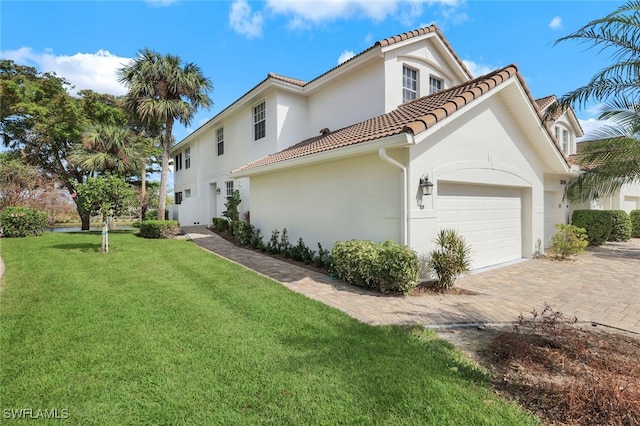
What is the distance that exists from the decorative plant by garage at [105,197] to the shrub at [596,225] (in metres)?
20.2

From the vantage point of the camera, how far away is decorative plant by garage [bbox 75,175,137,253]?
35.9 feet

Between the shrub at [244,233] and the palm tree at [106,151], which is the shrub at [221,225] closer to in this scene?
the shrub at [244,233]

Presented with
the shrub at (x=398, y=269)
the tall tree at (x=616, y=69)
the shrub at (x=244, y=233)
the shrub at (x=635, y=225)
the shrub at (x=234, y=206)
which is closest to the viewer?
the tall tree at (x=616, y=69)

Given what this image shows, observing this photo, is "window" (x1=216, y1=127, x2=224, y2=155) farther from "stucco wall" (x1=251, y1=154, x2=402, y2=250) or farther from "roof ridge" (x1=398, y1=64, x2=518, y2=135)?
"roof ridge" (x1=398, y1=64, x2=518, y2=135)

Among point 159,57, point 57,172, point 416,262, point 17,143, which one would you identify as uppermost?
point 159,57

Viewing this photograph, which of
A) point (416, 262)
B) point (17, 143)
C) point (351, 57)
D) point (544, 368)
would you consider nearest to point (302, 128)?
point (351, 57)

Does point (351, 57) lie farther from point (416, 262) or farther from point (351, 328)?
point (351, 328)

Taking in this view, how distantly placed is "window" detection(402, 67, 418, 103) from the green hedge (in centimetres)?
782

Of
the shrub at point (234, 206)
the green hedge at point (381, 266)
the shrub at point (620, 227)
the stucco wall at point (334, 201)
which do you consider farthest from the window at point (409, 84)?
the shrub at point (620, 227)

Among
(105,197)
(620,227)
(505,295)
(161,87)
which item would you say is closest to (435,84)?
(505,295)

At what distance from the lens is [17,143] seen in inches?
923

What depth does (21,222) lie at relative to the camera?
15.0 meters

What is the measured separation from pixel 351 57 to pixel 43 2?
955 cm

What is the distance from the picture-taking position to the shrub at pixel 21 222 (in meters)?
14.7
